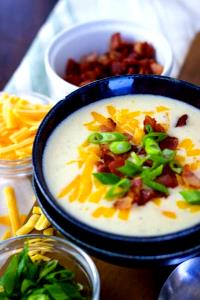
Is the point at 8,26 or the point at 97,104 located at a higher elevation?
the point at 97,104

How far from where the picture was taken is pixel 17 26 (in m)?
2.73

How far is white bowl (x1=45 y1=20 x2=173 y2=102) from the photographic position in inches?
67.1

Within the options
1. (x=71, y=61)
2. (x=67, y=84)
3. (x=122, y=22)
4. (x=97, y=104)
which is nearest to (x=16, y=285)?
(x=97, y=104)

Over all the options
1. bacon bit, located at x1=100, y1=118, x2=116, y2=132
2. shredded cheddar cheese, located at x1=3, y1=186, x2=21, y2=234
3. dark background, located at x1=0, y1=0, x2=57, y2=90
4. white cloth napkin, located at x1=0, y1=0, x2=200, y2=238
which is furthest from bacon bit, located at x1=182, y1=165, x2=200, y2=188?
dark background, located at x1=0, y1=0, x2=57, y2=90

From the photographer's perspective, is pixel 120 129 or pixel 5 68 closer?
pixel 120 129

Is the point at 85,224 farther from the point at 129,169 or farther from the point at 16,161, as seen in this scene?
the point at 16,161

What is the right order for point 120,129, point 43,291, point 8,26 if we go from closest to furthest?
1. point 43,291
2. point 120,129
3. point 8,26

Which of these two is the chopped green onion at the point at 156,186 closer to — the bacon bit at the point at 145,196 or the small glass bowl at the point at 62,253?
the bacon bit at the point at 145,196

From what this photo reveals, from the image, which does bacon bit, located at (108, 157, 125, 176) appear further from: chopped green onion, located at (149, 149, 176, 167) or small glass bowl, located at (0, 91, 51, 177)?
small glass bowl, located at (0, 91, 51, 177)

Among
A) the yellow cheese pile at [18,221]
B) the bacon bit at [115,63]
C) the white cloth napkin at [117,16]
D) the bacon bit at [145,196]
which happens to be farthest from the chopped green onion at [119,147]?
the white cloth napkin at [117,16]

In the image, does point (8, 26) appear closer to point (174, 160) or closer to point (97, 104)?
point (97, 104)

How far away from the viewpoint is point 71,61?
1.75m

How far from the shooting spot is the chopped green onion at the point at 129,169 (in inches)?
44.5

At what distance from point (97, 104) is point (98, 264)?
14.6 inches
